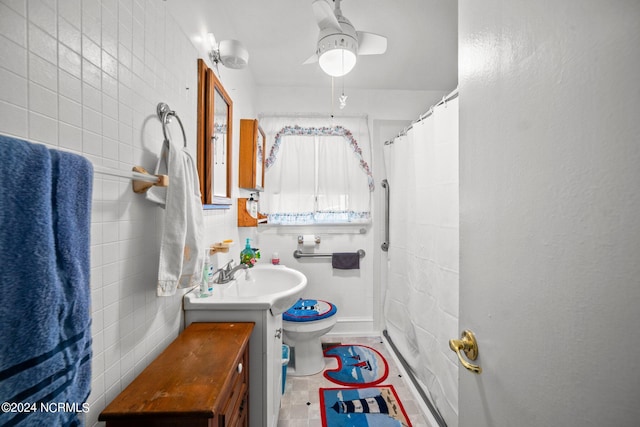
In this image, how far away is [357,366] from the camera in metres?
2.06

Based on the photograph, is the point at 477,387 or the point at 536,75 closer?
the point at 536,75

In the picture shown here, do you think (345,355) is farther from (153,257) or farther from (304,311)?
(153,257)

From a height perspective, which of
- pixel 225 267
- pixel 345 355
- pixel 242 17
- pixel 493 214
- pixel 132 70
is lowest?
pixel 345 355

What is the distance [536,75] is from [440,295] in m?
1.28

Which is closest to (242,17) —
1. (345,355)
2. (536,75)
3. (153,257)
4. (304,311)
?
(153,257)

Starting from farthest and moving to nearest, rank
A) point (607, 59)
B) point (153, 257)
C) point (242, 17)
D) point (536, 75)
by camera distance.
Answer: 1. point (242, 17)
2. point (153, 257)
3. point (536, 75)
4. point (607, 59)

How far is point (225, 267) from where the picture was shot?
1.53 m

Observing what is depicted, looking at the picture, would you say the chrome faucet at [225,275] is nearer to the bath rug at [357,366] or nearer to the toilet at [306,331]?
the toilet at [306,331]

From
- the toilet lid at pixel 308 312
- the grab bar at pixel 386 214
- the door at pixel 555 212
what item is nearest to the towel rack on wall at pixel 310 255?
the grab bar at pixel 386 214

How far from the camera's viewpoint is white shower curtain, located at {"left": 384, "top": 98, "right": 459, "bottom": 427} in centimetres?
137

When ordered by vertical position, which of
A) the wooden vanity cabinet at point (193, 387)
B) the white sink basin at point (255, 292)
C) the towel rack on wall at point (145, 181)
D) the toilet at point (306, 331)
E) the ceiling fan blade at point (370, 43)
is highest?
the ceiling fan blade at point (370, 43)

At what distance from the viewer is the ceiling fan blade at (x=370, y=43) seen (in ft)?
4.62

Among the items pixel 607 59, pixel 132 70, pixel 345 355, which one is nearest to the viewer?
pixel 607 59

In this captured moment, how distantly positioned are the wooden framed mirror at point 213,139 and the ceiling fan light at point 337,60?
24.0 inches
